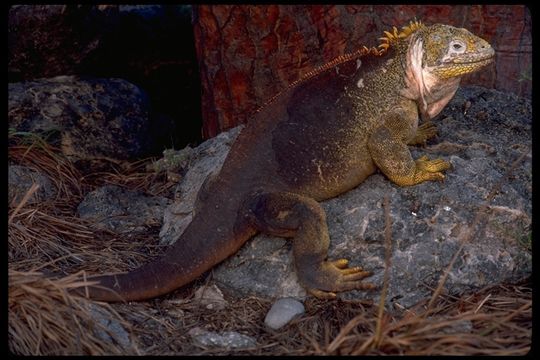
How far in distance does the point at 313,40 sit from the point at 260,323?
274 cm

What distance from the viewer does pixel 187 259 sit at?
4.27 metres

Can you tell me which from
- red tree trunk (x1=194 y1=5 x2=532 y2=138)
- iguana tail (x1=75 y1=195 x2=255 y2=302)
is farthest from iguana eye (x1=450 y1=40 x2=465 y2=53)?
iguana tail (x1=75 y1=195 x2=255 y2=302)

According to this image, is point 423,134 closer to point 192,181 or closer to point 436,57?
point 436,57

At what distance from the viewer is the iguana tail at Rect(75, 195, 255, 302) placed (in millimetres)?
4113

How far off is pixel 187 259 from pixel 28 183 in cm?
170

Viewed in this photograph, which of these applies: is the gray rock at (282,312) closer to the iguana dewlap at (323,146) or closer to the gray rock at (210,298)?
the iguana dewlap at (323,146)

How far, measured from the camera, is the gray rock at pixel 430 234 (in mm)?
4062

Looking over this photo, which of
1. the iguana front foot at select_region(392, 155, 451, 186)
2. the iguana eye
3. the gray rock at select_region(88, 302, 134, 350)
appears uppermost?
the iguana eye

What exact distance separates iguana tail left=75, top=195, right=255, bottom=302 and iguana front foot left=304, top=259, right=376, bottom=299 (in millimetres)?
511

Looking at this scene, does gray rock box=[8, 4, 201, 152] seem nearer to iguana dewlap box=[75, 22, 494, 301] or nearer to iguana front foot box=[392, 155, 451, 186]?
iguana dewlap box=[75, 22, 494, 301]

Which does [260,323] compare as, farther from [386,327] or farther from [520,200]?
[520,200]

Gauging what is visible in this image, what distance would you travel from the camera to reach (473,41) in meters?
4.38
